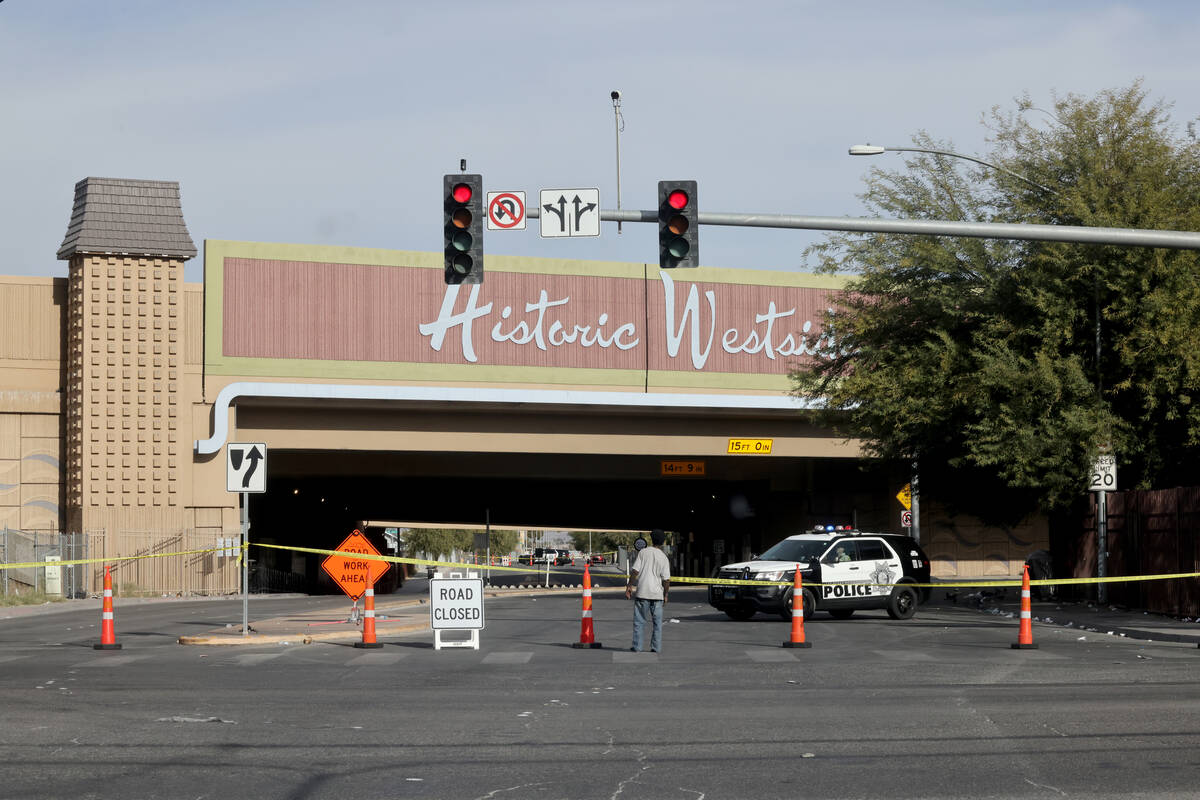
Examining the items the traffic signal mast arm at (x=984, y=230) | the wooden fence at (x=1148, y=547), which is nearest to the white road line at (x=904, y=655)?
the traffic signal mast arm at (x=984, y=230)

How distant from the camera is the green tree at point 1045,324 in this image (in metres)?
27.2

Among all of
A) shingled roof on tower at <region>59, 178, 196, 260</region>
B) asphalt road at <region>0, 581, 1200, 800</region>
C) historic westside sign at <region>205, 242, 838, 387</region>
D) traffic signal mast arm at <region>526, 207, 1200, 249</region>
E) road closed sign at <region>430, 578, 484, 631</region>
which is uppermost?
shingled roof on tower at <region>59, 178, 196, 260</region>

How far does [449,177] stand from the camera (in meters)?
18.8

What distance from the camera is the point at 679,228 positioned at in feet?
61.2

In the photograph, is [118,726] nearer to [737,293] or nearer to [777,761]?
[777,761]

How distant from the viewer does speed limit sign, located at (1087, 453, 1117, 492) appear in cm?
2672

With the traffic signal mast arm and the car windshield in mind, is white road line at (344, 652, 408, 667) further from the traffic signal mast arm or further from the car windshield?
the car windshield

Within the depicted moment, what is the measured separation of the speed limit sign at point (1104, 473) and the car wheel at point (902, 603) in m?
3.83

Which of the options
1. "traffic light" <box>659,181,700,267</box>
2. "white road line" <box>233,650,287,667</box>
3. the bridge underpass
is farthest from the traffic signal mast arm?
the bridge underpass

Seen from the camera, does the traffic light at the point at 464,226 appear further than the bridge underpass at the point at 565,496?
No

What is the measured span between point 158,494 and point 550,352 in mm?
12206

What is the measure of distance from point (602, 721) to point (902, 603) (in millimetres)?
16024

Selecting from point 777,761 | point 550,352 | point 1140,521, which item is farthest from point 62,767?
point 550,352

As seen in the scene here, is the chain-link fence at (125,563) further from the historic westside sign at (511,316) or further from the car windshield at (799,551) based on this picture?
the car windshield at (799,551)
